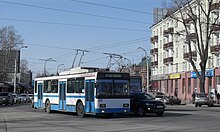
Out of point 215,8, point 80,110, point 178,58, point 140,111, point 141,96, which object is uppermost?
point 215,8

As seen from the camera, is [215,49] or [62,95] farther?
[215,49]

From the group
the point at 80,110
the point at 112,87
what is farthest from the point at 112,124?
the point at 80,110

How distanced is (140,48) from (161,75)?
56.8ft

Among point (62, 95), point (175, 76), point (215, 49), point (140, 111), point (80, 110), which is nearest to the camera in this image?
point (80, 110)

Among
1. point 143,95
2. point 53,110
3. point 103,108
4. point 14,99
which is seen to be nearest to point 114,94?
point 103,108

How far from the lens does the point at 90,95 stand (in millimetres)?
26078

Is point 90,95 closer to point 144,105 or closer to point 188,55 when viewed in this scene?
point 144,105

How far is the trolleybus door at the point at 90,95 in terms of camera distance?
25.8m

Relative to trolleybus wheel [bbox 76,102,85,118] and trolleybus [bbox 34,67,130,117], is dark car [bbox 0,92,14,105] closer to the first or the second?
trolleybus [bbox 34,67,130,117]

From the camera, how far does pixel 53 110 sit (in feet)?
107

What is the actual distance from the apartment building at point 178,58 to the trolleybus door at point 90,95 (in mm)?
34163

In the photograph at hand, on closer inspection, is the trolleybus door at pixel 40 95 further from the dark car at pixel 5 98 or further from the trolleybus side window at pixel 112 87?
the dark car at pixel 5 98

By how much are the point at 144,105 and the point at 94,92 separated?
4.06m

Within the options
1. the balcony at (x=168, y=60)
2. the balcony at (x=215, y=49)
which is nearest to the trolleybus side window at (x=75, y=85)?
the balcony at (x=215, y=49)
